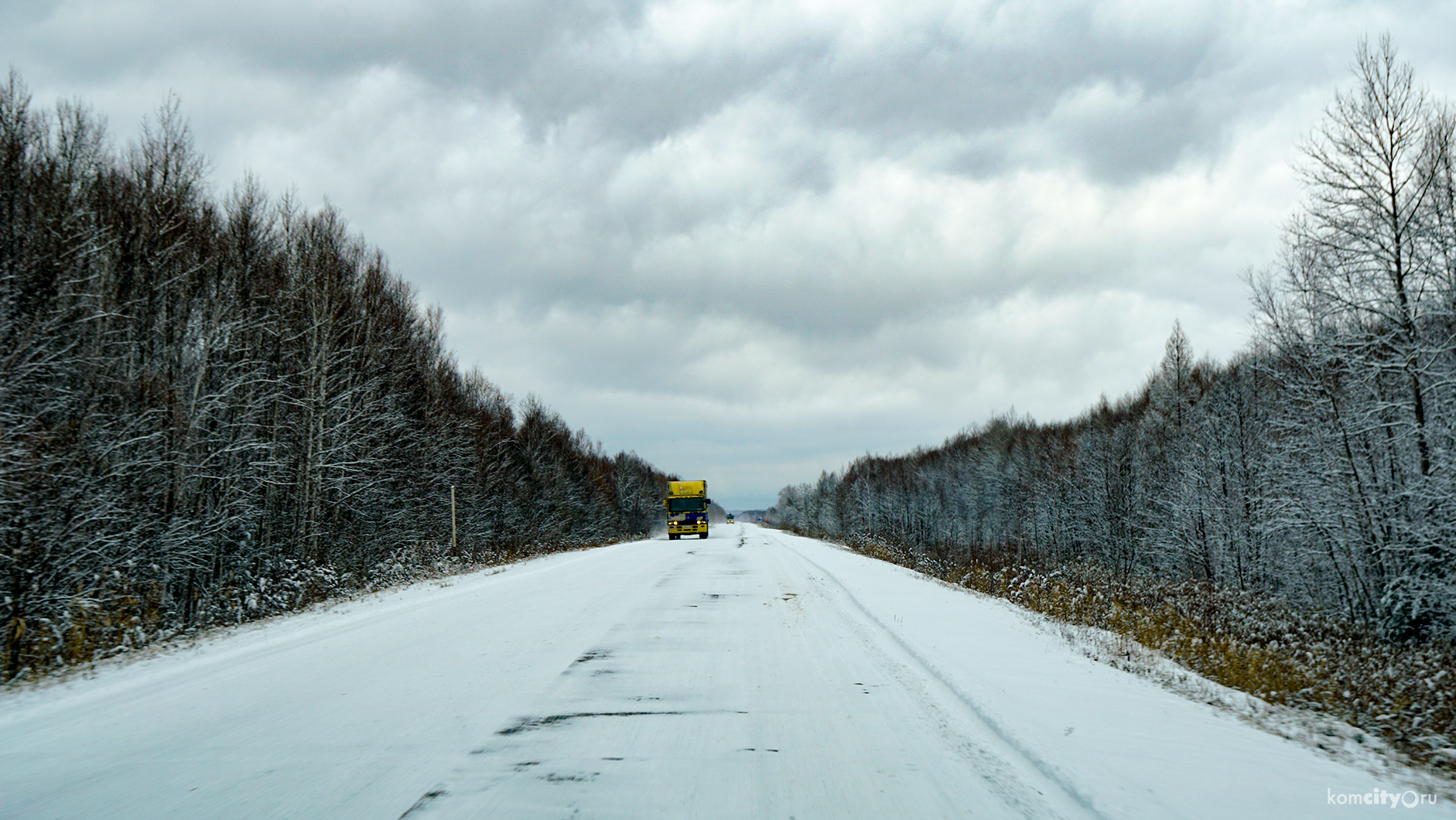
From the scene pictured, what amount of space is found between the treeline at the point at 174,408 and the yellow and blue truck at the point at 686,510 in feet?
74.3

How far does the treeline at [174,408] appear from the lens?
361 inches

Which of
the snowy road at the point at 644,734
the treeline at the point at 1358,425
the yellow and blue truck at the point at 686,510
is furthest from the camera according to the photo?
the yellow and blue truck at the point at 686,510

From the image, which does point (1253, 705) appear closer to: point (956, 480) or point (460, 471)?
point (460, 471)

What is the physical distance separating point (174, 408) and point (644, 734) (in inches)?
515

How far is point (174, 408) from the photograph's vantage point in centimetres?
1280

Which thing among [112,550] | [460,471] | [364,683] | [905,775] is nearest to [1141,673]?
[905,775]

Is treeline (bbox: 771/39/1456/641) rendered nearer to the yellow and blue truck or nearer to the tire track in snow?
the tire track in snow

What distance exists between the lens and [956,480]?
99.5 metres

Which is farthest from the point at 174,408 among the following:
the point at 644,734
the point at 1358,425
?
the point at 1358,425

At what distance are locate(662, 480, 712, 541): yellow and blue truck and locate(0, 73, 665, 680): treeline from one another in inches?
891

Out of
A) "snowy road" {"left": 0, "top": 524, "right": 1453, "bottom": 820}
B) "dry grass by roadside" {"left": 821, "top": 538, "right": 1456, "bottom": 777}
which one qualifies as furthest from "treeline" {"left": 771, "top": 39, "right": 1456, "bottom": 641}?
"snowy road" {"left": 0, "top": 524, "right": 1453, "bottom": 820}

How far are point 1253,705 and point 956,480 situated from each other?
98.6 meters

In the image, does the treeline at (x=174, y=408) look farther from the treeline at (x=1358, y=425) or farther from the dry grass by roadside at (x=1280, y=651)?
the treeline at (x=1358, y=425)

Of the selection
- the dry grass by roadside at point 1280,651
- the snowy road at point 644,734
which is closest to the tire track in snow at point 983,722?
the snowy road at point 644,734
